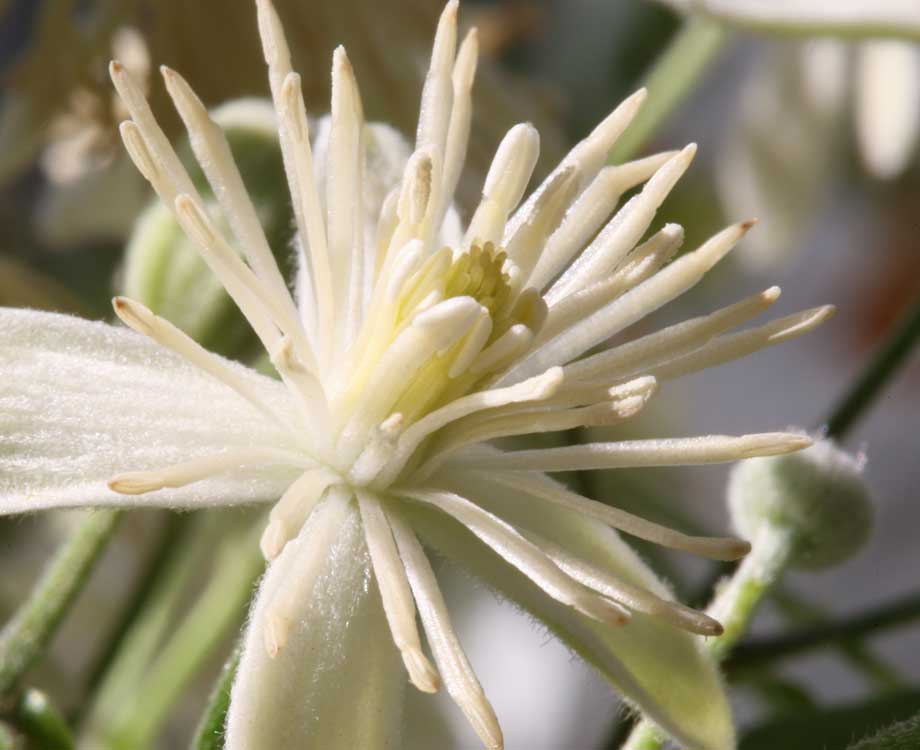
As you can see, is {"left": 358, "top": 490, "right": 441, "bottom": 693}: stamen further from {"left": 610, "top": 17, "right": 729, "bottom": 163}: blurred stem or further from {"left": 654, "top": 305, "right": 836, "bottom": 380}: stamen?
{"left": 610, "top": 17, "right": 729, "bottom": 163}: blurred stem

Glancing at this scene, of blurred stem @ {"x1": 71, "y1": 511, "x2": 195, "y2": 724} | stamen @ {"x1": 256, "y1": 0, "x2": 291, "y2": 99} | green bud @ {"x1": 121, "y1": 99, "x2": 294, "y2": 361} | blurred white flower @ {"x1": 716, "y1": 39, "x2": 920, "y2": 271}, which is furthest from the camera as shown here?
blurred white flower @ {"x1": 716, "y1": 39, "x2": 920, "y2": 271}

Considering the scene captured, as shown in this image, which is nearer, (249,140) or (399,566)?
(399,566)

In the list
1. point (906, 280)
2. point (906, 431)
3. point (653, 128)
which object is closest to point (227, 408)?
point (653, 128)

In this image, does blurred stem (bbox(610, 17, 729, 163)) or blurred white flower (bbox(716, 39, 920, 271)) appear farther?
blurred white flower (bbox(716, 39, 920, 271))

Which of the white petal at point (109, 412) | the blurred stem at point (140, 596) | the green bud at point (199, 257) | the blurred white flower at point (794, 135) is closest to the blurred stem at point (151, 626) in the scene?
the blurred stem at point (140, 596)

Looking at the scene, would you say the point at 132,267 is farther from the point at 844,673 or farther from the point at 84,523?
the point at 844,673

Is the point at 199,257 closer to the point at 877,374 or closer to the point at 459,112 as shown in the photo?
the point at 459,112

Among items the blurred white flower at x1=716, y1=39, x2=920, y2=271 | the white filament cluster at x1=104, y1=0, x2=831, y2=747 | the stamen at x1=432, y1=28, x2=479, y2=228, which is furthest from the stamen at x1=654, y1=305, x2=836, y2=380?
the blurred white flower at x1=716, y1=39, x2=920, y2=271
